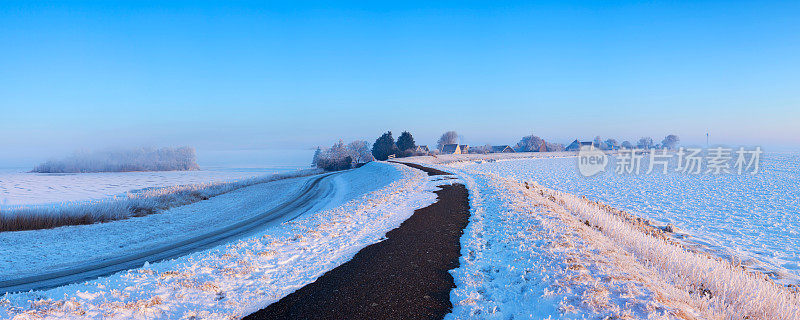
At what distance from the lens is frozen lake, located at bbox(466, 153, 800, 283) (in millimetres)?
12219

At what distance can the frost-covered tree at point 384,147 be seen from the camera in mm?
88875

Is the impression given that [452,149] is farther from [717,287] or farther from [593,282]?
[593,282]

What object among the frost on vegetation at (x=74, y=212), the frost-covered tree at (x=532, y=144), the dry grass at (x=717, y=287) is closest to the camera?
the dry grass at (x=717, y=287)

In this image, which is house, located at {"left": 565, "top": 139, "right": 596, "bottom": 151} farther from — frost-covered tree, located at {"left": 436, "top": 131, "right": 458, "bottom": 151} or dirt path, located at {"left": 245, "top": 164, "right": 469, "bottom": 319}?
dirt path, located at {"left": 245, "top": 164, "right": 469, "bottom": 319}

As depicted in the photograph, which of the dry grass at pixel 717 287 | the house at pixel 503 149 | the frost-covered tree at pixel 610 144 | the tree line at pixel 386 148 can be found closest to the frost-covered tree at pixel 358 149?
the tree line at pixel 386 148

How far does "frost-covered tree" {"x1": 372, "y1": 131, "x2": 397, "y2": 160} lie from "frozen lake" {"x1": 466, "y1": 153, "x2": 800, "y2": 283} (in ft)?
187

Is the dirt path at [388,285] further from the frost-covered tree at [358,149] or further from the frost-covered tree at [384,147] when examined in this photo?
the frost-covered tree at [358,149]

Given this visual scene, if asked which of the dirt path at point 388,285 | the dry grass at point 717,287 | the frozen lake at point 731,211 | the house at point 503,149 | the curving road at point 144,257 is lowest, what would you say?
the frozen lake at point 731,211

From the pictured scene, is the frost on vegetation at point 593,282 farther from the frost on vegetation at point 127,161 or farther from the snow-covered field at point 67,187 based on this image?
the frost on vegetation at point 127,161

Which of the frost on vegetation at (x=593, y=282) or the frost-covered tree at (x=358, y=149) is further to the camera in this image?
the frost-covered tree at (x=358, y=149)

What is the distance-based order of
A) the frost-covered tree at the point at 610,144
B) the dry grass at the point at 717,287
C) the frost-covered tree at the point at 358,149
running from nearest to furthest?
the dry grass at the point at 717,287, the frost-covered tree at the point at 358,149, the frost-covered tree at the point at 610,144

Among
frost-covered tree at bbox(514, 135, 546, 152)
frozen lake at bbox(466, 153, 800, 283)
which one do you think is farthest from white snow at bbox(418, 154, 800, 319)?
frost-covered tree at bbox(514, 135, 546, 152)

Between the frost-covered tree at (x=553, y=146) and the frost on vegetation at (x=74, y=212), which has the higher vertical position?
the frost-covered tree at (x=553, y=146)

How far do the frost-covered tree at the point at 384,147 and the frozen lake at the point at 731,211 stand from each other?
187ft
